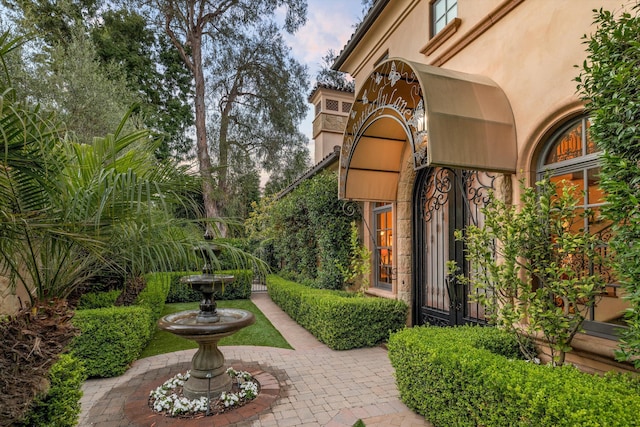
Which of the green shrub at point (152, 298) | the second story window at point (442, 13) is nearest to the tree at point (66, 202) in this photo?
the green shrub at point (152, 298)

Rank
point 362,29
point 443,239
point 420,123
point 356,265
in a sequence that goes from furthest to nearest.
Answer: point 362,29 → point 356,265 → point 443,239 → point 420,123

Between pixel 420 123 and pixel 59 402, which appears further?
pixel 420 123

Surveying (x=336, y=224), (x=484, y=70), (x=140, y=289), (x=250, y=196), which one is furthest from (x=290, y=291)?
(x=250, y=196)

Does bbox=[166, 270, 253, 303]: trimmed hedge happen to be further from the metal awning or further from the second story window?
the second story window

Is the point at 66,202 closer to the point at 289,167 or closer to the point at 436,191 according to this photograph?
the point at 436,191

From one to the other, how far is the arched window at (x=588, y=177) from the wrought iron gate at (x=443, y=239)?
90 cm

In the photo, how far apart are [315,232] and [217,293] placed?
537cm

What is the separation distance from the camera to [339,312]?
260 inches

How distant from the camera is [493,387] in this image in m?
2.99

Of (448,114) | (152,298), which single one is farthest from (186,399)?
(448,114)

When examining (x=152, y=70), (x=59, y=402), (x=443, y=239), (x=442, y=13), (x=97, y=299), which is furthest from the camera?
(x=152, y=70)

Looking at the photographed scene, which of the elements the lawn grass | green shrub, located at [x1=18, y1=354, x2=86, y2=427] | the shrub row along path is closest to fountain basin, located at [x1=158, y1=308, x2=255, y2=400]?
the shrub row along path

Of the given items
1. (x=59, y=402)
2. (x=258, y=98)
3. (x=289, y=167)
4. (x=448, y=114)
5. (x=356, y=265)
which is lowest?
(x=59, y=402)

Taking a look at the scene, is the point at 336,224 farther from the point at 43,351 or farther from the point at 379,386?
the point at 43,351
